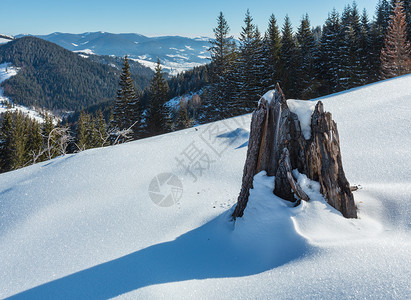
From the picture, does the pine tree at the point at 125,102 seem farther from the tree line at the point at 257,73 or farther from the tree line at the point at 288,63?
the tree line at the point at 288,63

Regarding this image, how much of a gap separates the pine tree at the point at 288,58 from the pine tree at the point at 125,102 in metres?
18.9

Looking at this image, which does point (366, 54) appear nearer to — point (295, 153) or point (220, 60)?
point (220, 60)

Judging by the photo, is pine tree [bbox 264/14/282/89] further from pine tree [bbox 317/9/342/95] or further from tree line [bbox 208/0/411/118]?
pine tree [bbox 317/9/342/95]

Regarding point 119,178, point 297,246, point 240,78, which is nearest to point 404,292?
point 297,246

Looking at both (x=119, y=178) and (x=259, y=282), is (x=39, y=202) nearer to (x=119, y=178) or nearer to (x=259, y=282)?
(x=119, y=178)

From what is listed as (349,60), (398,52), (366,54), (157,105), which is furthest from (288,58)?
(157,105)

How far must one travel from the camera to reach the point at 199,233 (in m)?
2.66

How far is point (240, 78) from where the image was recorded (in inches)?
996

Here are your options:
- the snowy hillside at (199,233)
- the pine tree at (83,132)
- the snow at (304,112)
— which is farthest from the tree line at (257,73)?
the snow at (304,112)

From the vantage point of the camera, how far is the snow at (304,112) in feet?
8.69

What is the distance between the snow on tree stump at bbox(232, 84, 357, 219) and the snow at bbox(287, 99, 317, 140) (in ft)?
0.14

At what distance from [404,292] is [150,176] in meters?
3.56

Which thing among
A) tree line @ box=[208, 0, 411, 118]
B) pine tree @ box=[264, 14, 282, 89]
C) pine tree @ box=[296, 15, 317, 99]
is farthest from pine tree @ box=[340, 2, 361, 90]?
pine tree @ box=[264, 14, 282, 89]

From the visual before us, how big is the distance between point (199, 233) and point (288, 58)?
1322 inches
